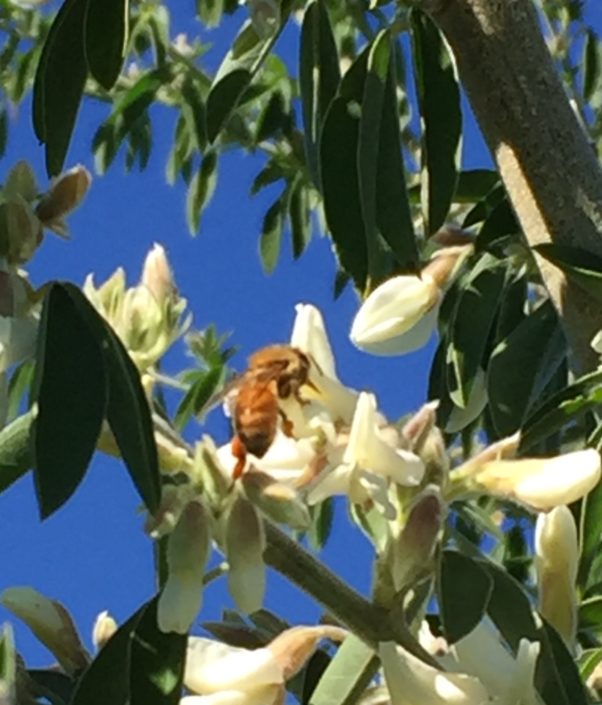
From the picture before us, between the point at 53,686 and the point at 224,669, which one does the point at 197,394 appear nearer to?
the point at 53,686

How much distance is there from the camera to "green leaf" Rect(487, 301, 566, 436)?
1231 millimetres

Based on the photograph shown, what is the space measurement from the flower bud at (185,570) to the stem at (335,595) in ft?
0.12

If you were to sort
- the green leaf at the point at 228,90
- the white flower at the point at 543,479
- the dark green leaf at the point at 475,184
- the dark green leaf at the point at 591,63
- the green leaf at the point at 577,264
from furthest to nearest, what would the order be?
the dark green leaf at the point at 591,63 < the dark green leaf at the point at 475,184 < the green leaf at the point at 228,90 < the green leaf at the point at 577,264 < the white flower at the point at 543,479

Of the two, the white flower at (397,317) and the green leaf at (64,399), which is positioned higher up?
the green leaf at (64,399)

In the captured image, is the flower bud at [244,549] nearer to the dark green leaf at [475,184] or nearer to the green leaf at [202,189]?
the dark green leaf at [475,184]

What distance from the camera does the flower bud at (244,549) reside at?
0.85 meters

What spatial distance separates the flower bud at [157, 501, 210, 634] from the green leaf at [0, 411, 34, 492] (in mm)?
93

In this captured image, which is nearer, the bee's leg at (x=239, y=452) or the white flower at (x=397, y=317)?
the bee's leg at (x=239, y=452)

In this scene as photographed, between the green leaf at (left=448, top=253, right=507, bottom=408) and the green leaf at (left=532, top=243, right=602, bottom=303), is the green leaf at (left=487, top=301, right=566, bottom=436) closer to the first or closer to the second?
the green leaf at (left=448, top=253, right=507, bottom=408)

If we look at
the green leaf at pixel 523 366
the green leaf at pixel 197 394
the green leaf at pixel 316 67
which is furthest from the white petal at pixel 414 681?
the green leaf at pixel 197 394

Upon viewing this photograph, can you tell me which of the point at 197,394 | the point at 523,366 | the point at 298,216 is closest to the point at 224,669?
the point at 523,366

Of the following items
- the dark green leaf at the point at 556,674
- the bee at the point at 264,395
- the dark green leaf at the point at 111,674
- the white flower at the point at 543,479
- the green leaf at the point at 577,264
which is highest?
the green leaf at the point at 577,264

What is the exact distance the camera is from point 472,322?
1.30m

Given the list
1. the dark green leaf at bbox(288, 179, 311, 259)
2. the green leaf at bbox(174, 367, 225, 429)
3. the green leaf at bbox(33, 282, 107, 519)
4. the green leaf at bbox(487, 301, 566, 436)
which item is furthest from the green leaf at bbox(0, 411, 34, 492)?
the dark green leaf at bbox(288, 179, 311, 259)
